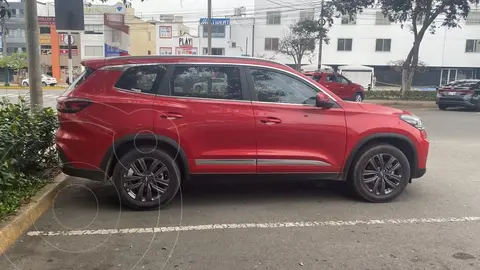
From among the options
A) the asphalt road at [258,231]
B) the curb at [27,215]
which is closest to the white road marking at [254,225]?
the asphalt road at [258,231]

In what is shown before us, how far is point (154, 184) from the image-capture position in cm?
482

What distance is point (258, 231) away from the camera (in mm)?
4336

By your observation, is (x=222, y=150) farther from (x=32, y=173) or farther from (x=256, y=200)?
(x=32, y=173)

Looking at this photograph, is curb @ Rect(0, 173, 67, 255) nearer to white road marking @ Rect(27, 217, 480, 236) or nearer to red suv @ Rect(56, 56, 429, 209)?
white road marking @ Rect(27, 217, 480, 236)

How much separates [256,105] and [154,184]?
147 cm

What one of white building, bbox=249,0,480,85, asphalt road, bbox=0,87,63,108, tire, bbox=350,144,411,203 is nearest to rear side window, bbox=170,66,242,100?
tire, bbox=350,144,411,203

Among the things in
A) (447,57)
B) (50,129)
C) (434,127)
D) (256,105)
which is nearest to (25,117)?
(50,129)

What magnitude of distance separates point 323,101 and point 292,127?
0.47 metres

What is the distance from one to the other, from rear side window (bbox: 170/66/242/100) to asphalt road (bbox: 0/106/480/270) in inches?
53.0

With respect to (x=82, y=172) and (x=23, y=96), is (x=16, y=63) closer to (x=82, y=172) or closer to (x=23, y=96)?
(x=23, y=96)

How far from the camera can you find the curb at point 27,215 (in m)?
3.88

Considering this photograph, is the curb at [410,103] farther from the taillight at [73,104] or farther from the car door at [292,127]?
the taillight at [73,104]

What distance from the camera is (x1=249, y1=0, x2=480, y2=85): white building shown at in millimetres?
48438

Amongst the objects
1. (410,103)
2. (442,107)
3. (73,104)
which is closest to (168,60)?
(73,104)
